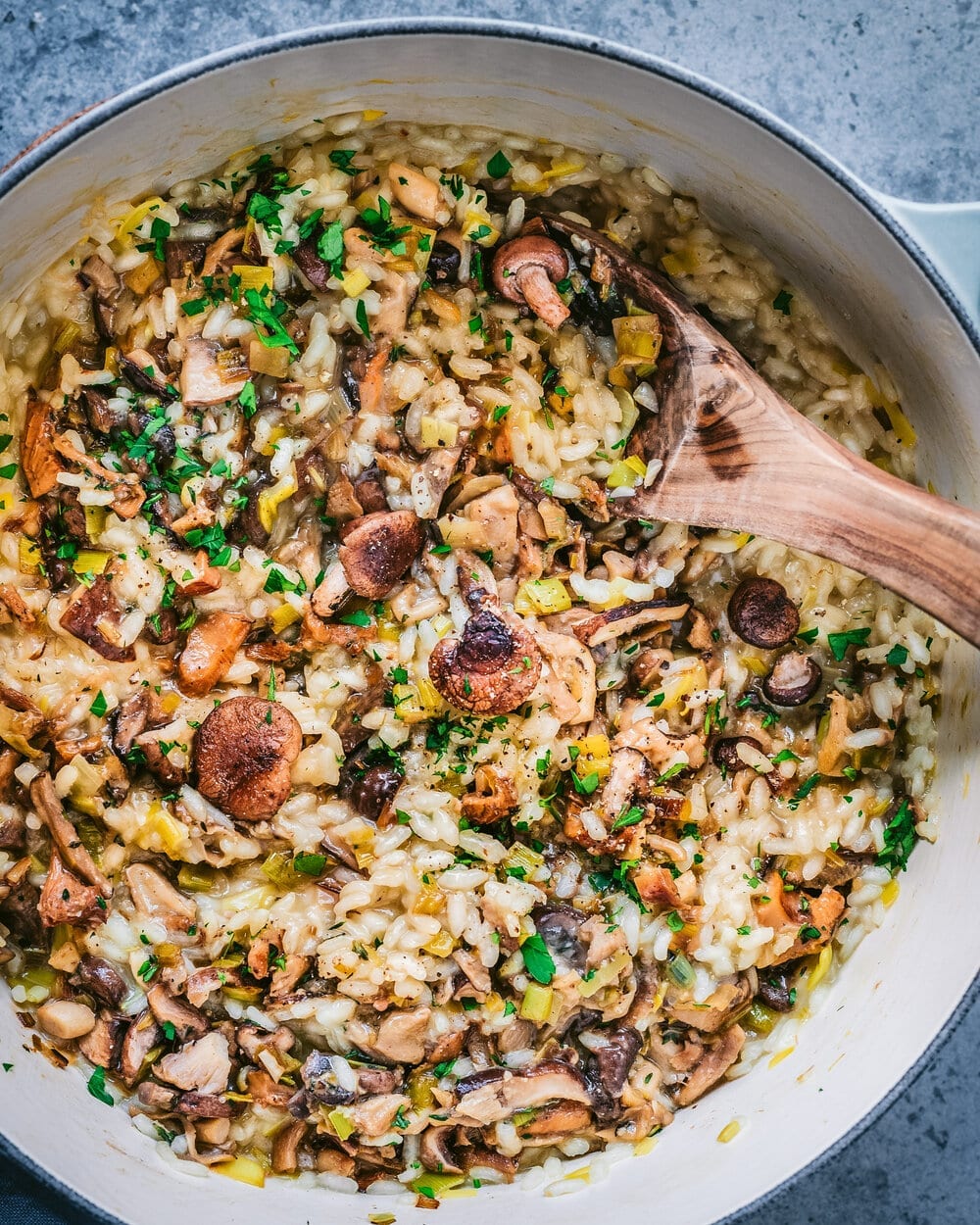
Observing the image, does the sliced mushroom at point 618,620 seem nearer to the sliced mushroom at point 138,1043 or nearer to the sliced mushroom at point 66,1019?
the sliced mushroom at point 138,1043

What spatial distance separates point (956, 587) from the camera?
2.44 meters

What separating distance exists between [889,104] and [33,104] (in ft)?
8.05

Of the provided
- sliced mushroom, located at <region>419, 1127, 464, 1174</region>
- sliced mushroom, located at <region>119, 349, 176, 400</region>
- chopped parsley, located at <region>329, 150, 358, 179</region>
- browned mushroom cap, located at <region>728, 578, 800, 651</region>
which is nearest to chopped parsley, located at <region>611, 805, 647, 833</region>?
browned mushroom cap, located at <region>728, 578, 800, 651</region>

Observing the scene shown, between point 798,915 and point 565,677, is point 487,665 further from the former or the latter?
point 798,915

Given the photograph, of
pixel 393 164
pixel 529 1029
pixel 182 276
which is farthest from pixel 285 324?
pixel 529 1029

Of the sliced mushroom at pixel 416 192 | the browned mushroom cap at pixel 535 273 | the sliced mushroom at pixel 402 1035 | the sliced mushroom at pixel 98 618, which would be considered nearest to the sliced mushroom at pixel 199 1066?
the sliced mushroom at pixel 402 1035

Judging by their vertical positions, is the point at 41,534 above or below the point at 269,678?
above

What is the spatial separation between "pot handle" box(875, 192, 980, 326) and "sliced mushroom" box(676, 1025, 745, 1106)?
195 centimetres

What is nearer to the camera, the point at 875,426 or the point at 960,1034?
the point at 875,426

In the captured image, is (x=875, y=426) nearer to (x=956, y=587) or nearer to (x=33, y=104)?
(x=956, y=587)

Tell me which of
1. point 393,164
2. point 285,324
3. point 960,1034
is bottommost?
→ point 960,1034

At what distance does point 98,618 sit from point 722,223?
189 cm

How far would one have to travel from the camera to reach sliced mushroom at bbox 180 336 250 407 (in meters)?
2.78

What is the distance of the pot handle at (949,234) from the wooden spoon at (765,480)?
0.43 meters
